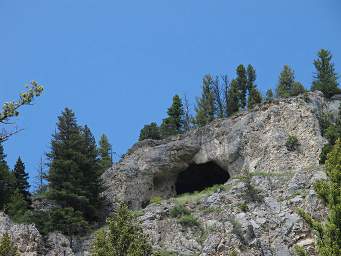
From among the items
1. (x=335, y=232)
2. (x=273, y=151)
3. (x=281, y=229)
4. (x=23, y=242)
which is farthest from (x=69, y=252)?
(x=335, y=232)

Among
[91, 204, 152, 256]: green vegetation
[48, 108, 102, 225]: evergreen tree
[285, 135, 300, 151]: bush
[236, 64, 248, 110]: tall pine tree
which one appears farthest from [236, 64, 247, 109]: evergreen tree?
[91, 204, 152, 256]: green vegetation

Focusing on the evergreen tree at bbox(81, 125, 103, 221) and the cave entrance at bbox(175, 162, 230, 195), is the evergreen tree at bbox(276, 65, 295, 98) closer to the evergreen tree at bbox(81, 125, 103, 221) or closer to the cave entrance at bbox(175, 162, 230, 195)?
the cave entrance at bbox(175, 162, 230, 195)

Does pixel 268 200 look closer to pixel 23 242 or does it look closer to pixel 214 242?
pixel 214 242

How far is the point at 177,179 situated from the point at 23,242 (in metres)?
20.6

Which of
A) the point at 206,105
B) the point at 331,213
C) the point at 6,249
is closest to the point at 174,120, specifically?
the point at 206,105

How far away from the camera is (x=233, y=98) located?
60.6 meters

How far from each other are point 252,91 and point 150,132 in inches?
396

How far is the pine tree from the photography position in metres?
46.4

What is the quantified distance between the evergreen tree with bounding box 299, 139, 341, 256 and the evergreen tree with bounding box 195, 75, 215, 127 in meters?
34.9

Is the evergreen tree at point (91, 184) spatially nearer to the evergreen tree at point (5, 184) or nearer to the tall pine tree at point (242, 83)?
A: the evergreen tree at point (5, 184)

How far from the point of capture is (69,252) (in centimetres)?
3759

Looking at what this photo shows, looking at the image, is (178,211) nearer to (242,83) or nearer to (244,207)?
(244,207)

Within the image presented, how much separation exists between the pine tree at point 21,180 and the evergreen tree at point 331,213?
89.6 ft

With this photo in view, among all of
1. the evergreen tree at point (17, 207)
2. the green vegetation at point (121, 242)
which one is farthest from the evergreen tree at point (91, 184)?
the green vegetation at point (121, 242)
